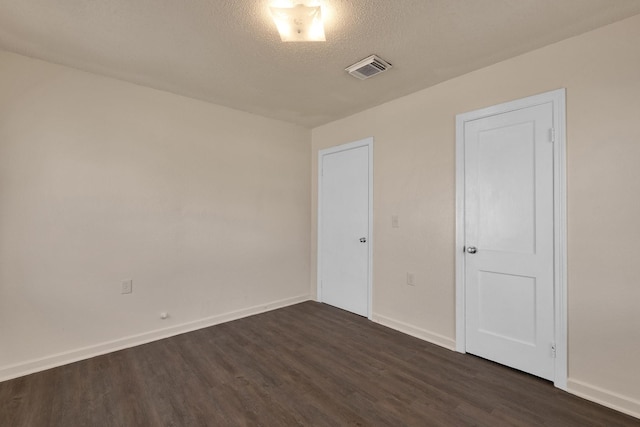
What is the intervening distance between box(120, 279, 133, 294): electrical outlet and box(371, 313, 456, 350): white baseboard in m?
2.55

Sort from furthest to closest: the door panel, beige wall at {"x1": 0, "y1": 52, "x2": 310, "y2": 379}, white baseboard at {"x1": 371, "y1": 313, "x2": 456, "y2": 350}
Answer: the door panel → white baseboard at {"x1": 371, "y1": 313, "x2": 456, "y2": 350} → beige wall at {"x1": 0, "y1": 52, "x2": 310, "y2": 379}

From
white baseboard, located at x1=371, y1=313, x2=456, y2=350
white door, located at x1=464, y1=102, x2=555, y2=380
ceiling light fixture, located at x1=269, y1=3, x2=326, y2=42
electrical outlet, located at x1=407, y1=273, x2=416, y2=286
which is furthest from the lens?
electrical outlet, located at x1=407, y1=273, x2=416, y2=286

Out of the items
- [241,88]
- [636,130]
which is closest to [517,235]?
[636,130]

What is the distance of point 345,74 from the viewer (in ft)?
8.56

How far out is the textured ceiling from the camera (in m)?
1.78

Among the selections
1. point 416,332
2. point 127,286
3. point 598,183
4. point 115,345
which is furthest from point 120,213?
point 598,183

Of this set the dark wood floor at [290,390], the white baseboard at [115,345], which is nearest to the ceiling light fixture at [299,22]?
the dark wood floor at [290,390]

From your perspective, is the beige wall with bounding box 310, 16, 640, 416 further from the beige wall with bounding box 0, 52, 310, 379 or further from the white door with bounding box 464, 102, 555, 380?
the beige wall with bounding box 0, 52, 310, 379

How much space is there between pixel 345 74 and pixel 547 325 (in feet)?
8.49

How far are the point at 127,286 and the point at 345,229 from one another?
8.01 feet

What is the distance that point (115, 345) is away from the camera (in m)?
2.65

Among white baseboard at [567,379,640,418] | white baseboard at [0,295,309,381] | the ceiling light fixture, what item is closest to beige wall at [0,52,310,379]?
white baseboard at [0,295,309,381]

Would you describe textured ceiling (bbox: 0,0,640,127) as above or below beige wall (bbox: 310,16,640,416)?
above

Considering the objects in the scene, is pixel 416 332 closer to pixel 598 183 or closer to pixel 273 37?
pixel 598 183
